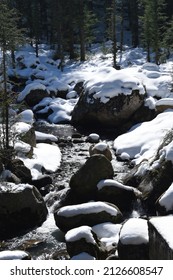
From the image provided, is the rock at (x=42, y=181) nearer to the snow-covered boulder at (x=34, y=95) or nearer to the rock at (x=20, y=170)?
the rock at (x=20, y=170)

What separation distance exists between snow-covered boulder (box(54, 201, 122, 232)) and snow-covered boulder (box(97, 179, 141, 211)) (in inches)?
63.6

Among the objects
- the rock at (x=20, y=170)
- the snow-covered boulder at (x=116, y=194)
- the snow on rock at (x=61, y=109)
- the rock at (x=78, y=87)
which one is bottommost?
the snow on rock at (x=61, y=109)

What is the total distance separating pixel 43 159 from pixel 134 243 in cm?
1168

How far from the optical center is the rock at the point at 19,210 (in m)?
14.2

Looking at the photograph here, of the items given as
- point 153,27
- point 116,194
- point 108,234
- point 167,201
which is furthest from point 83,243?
point 153,27

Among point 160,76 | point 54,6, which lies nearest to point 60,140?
point 160,76

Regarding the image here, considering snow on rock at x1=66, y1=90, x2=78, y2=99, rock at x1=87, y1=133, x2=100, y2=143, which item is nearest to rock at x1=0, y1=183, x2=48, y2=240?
rock at x1=87, y1=133, x2=100, y2=143

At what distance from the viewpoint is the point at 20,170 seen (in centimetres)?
1780

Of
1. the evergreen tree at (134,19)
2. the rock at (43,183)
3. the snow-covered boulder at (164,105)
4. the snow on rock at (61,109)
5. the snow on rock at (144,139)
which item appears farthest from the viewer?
the evergreen tree at (134,19)

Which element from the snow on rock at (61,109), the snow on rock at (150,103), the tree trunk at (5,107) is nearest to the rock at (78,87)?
the snow on rock at (61,109)

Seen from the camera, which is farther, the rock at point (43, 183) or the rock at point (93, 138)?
the rock at point (93, 138)

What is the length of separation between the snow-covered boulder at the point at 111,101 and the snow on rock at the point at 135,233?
56.0ft

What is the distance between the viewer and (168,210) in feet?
43.4
